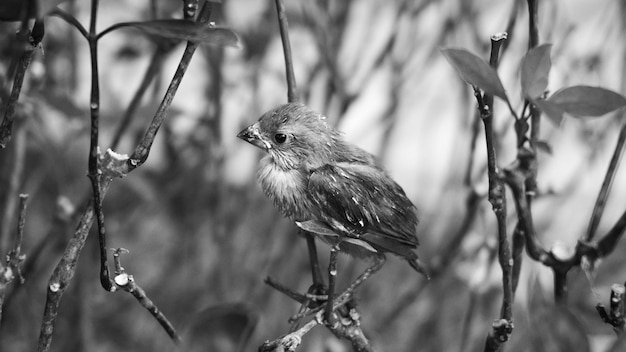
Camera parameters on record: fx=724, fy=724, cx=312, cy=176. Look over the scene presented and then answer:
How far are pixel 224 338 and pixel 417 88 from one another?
184 cm

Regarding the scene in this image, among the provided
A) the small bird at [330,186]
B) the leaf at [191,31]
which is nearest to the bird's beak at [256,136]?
the small bird at [330,186]

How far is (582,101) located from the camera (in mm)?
702

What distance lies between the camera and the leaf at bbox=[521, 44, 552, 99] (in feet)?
2.31

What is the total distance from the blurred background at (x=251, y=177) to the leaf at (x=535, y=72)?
0.78 metres

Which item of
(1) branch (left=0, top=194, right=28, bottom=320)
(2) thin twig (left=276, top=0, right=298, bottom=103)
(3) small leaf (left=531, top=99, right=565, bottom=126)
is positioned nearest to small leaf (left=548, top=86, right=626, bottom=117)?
(3) small leaf (left=531, top=99, right=565, bottom=126)

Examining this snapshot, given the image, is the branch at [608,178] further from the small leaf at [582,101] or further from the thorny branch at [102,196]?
the thorny branch at [102,196]

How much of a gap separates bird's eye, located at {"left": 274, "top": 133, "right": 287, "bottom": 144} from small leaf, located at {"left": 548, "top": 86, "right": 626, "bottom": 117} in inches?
17.6

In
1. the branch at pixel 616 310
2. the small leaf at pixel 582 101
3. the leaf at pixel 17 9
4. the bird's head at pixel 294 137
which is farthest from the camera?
the bird's head at pixel 294 137

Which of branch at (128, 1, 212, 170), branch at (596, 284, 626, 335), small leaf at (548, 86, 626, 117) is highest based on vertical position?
small leaf at (548, 86, 626, 117)

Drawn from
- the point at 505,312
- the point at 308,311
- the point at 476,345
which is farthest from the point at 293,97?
the point at 476,345

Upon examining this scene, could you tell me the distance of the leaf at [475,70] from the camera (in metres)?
0.68

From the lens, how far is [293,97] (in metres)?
1.00

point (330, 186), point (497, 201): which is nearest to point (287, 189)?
point (330, 186)

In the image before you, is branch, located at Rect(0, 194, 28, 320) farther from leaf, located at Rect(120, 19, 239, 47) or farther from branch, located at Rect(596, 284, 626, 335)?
branch, located at Rect(596, 284, 626, 335)
